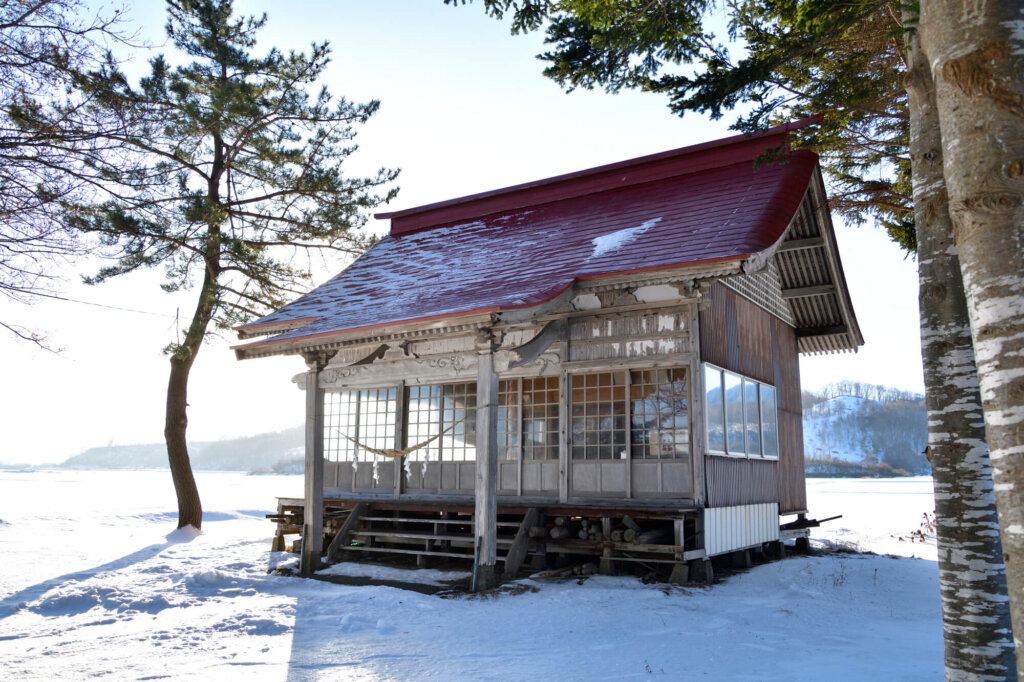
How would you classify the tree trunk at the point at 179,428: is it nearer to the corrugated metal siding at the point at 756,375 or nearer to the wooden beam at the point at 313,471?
the wooden beam at the point at 313,471

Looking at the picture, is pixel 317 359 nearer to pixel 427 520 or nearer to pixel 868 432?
pixel 427 520

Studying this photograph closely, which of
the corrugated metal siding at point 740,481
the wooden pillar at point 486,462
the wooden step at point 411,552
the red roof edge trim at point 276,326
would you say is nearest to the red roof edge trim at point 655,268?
the wooden pillar at point 486,462

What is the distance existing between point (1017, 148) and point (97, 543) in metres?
18.0

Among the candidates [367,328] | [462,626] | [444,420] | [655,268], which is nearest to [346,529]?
[444,420]

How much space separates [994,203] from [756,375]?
36.9ft

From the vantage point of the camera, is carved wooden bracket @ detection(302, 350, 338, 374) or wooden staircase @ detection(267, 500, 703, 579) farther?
carved wooden bracket @ detection(302, 350, 338, 374)

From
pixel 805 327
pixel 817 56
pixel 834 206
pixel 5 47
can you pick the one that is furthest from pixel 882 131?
pixel 5 47

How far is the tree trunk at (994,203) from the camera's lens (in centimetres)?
255

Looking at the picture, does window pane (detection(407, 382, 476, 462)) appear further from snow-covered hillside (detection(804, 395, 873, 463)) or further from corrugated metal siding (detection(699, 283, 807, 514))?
snow-covered hillside (detection(804, 395, 873, 463))

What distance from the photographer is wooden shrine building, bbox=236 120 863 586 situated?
1023 cm

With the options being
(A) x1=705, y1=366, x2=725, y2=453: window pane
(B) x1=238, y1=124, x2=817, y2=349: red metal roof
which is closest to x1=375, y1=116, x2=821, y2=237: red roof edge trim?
(B) x1=238, y1=124, x2=817, y2=349: red metal roof

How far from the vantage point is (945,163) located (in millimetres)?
3004

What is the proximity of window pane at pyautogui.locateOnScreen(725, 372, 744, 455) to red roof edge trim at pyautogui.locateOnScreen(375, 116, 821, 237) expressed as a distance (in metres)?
3.74

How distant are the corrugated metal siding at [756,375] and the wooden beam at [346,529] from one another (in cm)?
609
